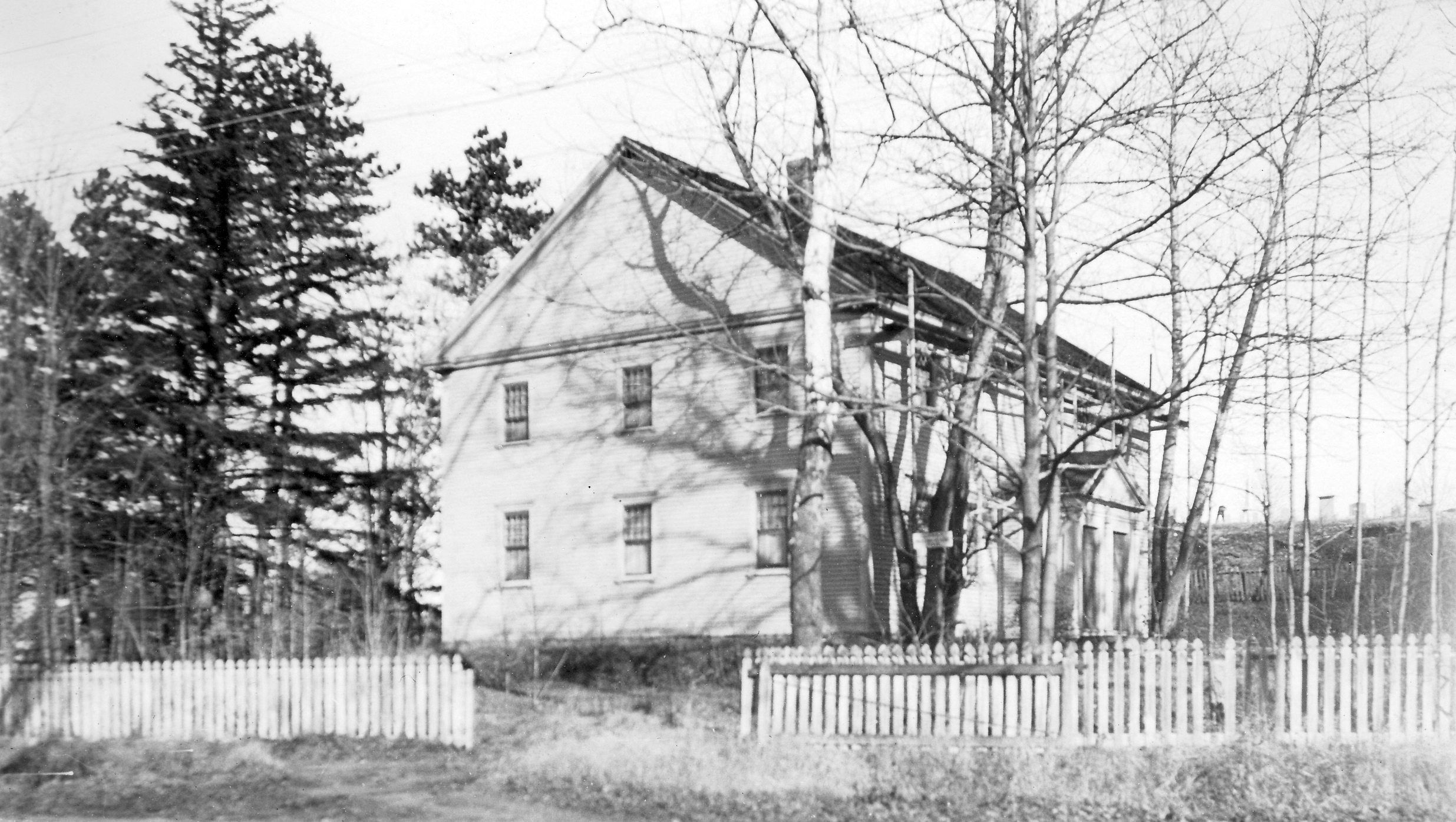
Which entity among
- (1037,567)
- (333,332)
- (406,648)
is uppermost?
(333,332)

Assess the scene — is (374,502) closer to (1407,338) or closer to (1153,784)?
(1407,338)

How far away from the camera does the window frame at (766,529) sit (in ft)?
84.7

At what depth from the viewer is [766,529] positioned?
2616cm

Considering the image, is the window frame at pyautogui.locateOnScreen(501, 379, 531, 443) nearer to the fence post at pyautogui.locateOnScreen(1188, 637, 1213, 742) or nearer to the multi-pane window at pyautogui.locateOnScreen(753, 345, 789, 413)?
the multi-pane window at pyautogui.locateOnScreen(753, 345, 789, 413)

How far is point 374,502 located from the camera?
37.9m

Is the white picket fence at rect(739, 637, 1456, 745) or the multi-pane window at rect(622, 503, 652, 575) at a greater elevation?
the multi-pane window at rect(622, 503, 652, 575)

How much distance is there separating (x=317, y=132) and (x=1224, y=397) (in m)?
27.5

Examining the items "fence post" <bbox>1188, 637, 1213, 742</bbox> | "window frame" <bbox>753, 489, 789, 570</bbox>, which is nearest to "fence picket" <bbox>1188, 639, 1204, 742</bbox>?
"fence post" <bbox>1188, 637, 1213, 742</bbox>

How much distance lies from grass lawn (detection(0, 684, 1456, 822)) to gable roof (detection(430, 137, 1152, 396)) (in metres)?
7.59

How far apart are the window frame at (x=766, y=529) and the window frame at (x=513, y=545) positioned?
18.6ft

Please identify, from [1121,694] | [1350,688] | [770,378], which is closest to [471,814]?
[1121,694]

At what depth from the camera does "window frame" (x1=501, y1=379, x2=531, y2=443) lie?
30016 millimetres

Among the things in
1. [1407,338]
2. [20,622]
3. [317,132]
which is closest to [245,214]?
[317,132]

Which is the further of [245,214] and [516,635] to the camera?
[245,214]
